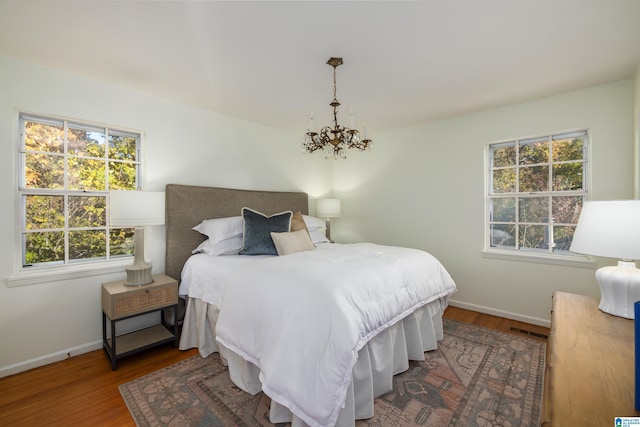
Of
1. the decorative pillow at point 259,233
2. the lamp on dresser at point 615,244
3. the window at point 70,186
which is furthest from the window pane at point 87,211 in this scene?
the lamp on dresser at point 615,244

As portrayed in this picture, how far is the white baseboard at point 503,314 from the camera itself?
298cm

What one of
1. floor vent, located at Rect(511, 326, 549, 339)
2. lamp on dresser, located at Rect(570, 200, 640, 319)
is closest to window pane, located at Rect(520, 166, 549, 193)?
floor vent, located at Rect(511, 326, 549, 339)

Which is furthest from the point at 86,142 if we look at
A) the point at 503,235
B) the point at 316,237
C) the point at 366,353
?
the point at 503,235

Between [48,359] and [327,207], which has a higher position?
[327,207]

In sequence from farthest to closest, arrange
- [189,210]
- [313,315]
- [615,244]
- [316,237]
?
[316,237], [189,210], [313,315], [615,244]

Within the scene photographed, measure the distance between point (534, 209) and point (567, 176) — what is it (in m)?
0.44

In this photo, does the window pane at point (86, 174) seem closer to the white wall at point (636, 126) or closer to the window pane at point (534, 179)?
the window pane at point (534, 179)

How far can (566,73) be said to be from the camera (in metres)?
A: 2.41

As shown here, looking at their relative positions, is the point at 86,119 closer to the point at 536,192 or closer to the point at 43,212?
the point at 43,212

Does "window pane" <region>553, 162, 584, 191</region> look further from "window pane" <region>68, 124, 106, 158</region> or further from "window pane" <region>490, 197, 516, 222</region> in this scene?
"window pane" <region>68, 124, 106, 158</region>

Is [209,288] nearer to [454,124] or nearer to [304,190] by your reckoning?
[304,190]

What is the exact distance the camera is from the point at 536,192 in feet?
10.1

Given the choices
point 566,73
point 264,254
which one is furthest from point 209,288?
point 566,73

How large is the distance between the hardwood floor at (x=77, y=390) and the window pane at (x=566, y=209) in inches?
154
